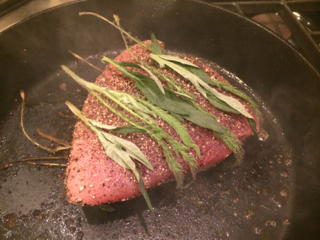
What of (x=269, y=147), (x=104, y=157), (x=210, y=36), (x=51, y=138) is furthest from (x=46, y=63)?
(x=269, y=147)

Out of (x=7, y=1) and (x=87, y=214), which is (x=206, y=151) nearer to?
(x=87, y=214)

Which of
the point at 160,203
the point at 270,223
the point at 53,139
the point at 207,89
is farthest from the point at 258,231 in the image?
the point at 53,139

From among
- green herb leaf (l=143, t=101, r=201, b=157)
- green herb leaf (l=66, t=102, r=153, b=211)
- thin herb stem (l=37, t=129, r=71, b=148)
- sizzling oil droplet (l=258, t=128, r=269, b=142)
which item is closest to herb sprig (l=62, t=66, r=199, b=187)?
green herb leaf (l=143, t=101, r=201, b=157)

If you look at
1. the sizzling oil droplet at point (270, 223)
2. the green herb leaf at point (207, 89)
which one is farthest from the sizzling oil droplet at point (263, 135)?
the sizzling oil droplet at point (270, 223)

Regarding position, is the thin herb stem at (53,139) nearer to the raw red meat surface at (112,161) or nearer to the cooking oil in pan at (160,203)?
the cooking oil in pan at (160,203)

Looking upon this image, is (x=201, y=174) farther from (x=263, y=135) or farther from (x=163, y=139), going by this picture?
(x=263, y=135)

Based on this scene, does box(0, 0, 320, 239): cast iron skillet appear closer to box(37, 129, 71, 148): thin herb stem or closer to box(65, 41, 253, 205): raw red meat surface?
box(37, 129, 71, 148): thin herb stem
